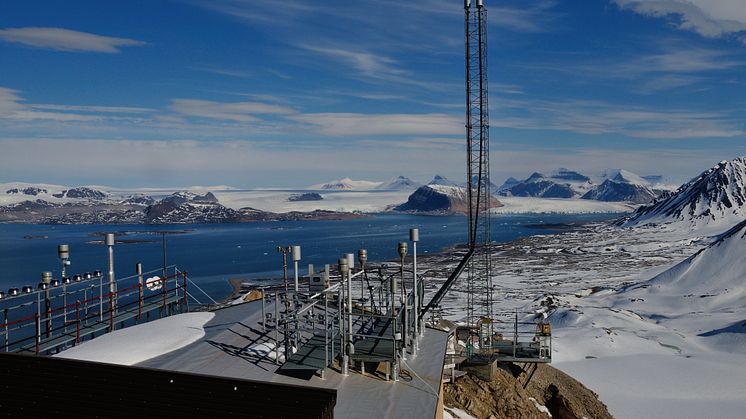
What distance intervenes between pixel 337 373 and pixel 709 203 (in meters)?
150

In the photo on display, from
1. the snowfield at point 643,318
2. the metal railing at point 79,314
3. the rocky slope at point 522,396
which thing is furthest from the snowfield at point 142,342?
the snowfield at point 643,318

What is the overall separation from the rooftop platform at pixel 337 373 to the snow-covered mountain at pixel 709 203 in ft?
443

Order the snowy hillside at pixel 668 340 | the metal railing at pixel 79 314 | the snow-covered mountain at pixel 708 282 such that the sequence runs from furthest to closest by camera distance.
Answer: the snow-covered mountain at pixel 708 282 < the snowy hillside at pixel 668 340 < the metal railing at pixel 79 314

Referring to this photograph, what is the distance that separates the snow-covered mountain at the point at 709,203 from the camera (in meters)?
134

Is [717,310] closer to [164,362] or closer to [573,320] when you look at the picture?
[573,320]

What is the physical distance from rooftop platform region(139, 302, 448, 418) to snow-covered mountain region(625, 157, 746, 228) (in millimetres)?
135003

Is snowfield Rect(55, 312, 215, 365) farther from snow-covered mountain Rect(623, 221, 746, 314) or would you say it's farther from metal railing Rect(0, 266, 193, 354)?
snow-covered mountain Rect(623, 221, 746, 314)

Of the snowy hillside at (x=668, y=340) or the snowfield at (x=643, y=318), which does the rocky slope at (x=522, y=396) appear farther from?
the snowy hillside at (x=668, y=340)

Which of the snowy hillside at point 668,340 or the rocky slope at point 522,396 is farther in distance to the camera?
the snowy hillside at point 668,340

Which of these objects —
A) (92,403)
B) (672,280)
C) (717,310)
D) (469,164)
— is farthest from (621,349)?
(92,403)

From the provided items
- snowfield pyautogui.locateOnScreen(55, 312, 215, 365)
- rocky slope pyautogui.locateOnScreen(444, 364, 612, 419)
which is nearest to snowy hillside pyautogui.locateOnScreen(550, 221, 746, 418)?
rocky slope pyautogui.locateOnScreen(444, 364, 612, 419)

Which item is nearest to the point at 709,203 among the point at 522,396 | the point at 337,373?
the point at 522,396

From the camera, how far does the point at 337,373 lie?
11898 mm

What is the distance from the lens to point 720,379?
2970 centimetres
